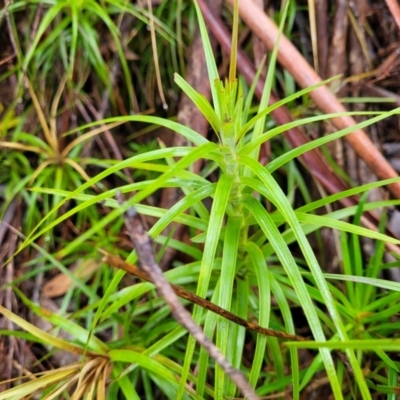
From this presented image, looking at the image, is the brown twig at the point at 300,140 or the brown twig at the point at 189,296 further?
the brown twig at the point at 300,140

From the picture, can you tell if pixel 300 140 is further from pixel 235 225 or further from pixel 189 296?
pixel 189 296

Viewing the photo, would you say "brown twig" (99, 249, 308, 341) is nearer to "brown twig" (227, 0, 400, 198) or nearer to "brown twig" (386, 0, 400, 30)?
"brown twig" (227, 0, 400, 198)

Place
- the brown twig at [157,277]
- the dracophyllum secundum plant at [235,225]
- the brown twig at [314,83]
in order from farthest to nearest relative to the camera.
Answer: the brown twig at [314,83]
the dracophyllum secundum plant at [235,225]
the brown twig at [157,277]

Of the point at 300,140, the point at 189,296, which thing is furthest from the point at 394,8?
the point at 189,296

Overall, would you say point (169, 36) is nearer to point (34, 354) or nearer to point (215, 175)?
point (215, 175)

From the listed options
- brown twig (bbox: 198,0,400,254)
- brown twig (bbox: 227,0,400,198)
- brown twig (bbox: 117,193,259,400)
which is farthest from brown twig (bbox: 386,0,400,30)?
brown twig (bbox: 117,193,259,400)

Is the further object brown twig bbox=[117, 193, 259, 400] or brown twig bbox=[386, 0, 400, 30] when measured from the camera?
brown twig bbox=[386, 0, 400, 30]

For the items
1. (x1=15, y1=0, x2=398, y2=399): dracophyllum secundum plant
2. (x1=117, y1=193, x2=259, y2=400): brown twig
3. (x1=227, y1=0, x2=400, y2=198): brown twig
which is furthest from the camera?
(x1=227, y1=0, x2=400, y2=198): brown twig

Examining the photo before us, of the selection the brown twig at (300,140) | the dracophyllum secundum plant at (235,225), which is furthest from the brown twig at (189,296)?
the brown twig at (300,140)

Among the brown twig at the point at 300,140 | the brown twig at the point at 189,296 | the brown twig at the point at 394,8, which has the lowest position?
the brown twig at the point at 189,296

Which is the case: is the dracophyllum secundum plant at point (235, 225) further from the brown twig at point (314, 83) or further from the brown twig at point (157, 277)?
the brown twig at point (314, 83)
